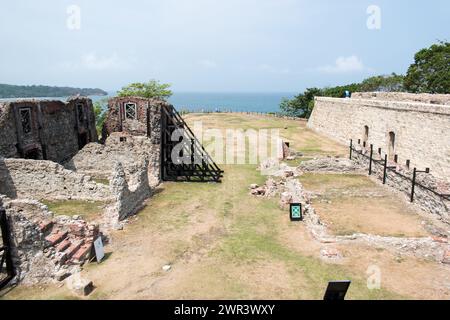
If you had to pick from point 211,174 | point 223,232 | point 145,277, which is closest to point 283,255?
point 223,232

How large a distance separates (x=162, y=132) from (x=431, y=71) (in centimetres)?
3539

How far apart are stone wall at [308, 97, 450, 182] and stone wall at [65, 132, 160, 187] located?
54.9 feet

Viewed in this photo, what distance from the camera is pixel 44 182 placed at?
17438mm

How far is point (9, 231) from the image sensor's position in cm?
1012

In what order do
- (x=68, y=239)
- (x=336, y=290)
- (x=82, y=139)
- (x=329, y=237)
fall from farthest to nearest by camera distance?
(x=82, y=139), (x=329, y=237), (x=68, y=239), (x=336, y=290)

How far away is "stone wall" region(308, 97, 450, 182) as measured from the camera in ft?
68.1

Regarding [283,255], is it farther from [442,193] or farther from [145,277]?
[442,193]

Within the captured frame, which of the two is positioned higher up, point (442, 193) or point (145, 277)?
point (442, 193)

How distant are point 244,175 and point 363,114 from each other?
50.1 ft

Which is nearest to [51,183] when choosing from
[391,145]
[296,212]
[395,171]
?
[296,212]

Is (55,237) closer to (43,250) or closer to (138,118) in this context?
(43,250)

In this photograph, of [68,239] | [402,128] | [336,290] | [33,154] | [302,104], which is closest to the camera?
[336,290]

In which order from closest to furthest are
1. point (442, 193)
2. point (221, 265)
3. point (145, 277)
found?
point (145, 277) → point (221, 265) → point (442, 193)

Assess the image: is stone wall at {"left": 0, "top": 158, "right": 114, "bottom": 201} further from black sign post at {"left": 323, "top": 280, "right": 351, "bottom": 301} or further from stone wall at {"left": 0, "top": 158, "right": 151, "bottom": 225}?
black sign post at {"left": 323, "top": 280, "right": 351, "bottom": 301}
